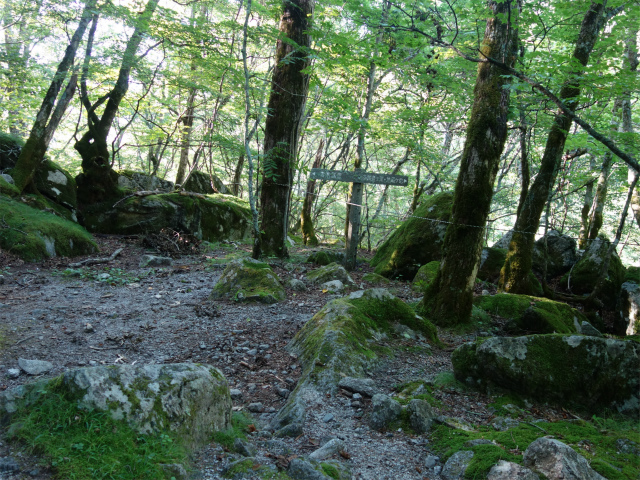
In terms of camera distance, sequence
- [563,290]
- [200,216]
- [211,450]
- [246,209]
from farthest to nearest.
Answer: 1. [246,209]
2. [200,216]
3. [563,290]
4. [211,450]

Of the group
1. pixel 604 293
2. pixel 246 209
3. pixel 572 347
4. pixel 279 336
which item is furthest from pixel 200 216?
pixel 604 293

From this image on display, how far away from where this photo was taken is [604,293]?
28.6 ft

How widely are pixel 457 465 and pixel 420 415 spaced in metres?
0.52

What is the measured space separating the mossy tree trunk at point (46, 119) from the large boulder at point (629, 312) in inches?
507

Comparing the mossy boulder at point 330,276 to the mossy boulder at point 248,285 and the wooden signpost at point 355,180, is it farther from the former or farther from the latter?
the wooden signpost at point 355,180

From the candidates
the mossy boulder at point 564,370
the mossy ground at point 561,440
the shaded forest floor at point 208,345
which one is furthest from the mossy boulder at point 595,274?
the mossy ground at point 561,440

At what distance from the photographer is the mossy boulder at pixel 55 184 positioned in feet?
29.8

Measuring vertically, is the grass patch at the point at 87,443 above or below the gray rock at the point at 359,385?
above

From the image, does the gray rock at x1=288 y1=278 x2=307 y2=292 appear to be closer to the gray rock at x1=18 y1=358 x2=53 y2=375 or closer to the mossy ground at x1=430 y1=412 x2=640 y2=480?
the gray rock at x1=18 y1=358 x2=53 y2=375

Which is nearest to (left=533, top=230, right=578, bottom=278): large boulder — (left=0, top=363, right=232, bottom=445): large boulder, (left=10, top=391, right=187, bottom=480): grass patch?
(left=0, top=363, right=232, bottom=445): large boulder

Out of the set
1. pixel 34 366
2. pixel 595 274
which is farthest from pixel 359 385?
pixel 595 274

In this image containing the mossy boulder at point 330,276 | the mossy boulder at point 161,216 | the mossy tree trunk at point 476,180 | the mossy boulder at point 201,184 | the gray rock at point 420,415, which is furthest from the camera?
the mossy boulder at point 201,184

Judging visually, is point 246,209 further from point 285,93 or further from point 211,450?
point 211,450

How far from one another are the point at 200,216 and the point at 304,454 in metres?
9.56
